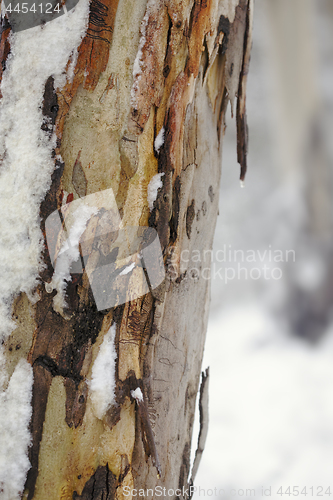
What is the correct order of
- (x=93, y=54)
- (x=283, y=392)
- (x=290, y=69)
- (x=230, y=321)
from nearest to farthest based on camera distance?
(x=93, y=54)
(x=283, y=392)
(x=290, y=69)
(x=230, y=321)

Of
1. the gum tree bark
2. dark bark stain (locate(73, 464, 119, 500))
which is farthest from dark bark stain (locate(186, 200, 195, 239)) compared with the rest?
dark bark stain (locate(73, 464, 119, 500))

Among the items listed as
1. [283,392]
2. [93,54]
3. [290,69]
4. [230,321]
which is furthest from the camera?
[230,321]

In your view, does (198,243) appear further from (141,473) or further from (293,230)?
(293,230)

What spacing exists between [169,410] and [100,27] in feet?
1.13

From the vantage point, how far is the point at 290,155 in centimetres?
136

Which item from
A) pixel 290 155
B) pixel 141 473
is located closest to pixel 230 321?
pixel 290 155

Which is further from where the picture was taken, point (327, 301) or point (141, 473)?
point (327, 301)

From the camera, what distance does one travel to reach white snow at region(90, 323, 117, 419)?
0.89 ft

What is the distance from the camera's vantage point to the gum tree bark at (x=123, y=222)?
0.86 feet
